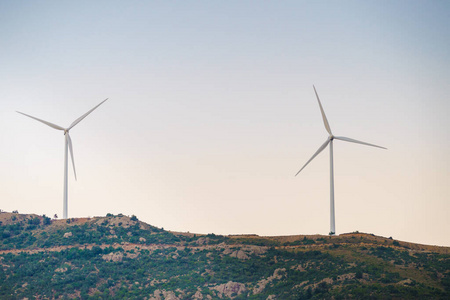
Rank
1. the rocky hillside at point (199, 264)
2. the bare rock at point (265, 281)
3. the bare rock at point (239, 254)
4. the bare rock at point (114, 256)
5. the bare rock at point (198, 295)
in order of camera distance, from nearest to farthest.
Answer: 1. the rocky hillside at point (199, 264)
2. the bare rock at point (198, 295)
3. the bare rock at point (265, 281)
4. the bare rock at point (239, 254)
5. the bare rock at point (114, 256)

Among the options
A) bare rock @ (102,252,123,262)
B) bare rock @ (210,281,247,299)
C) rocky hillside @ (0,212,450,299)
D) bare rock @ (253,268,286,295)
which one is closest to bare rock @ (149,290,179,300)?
rocky hillside @ (0,212,450,299)

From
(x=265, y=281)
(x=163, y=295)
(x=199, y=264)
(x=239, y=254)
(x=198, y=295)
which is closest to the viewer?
(x=198, y=295)

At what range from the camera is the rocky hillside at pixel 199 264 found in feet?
455

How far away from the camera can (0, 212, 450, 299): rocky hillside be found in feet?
455

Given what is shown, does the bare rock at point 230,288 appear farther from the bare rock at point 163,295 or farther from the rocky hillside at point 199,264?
the bare rock at point 163,295

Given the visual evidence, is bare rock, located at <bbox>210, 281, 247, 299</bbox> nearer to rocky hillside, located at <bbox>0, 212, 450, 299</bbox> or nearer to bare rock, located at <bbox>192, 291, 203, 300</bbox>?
rocky hillside, located at <bbox>0, 212, 450, 299</bbox>

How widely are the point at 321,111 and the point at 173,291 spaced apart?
193 ft

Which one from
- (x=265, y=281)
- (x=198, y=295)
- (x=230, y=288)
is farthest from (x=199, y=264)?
(x=265, y=281)

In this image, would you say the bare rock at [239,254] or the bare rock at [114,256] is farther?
the bare rock at [114,256]

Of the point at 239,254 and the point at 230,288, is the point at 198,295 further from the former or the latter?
the point at 239,254

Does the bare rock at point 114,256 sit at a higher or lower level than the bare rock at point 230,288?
higher

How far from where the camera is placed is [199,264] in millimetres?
167000

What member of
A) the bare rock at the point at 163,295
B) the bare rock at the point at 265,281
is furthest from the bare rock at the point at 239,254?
the bare rock at the point at 163,295

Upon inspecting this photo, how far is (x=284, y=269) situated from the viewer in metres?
156
